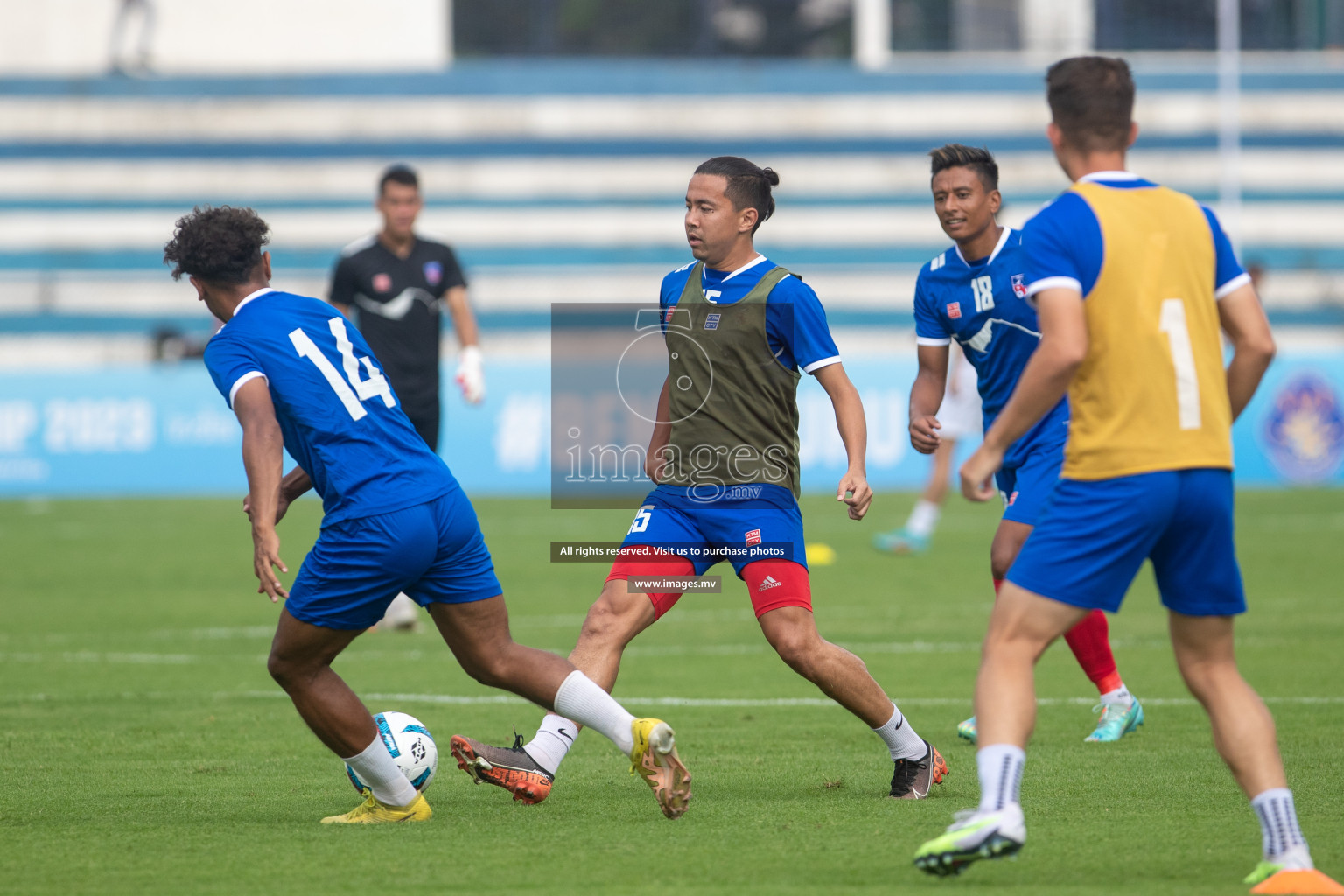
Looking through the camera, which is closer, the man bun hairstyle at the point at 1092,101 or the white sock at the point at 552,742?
the man bun hairstyle at the point at 1092,101

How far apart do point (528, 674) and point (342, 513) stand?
0.81 metres

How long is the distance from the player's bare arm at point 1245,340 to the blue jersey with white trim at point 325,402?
2390 millimetres

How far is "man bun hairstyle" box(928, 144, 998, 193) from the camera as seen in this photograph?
6184 millimetres

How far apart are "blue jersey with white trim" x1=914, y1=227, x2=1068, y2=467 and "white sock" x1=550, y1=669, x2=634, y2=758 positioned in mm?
1947

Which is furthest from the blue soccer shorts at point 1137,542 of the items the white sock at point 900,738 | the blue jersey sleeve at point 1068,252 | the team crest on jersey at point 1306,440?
the team crest on jersey at point 1306,440

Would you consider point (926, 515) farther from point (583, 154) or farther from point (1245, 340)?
point (583, 154)

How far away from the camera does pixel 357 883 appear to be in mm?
4379

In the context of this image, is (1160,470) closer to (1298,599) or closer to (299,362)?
(299,362)

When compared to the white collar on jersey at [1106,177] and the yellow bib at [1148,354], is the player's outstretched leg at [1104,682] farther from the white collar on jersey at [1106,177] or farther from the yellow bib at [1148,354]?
the white collar on jersey at [1106,177]

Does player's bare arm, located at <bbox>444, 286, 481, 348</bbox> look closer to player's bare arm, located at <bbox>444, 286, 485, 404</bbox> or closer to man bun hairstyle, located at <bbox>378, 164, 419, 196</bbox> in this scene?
player's bare arm, located at <bbox>444, 286, 485, 404</bbox>

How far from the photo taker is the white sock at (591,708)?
17.2ft

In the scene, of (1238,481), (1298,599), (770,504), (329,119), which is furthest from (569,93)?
(770,504)

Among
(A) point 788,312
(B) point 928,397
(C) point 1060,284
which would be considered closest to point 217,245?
(A) point 788,312

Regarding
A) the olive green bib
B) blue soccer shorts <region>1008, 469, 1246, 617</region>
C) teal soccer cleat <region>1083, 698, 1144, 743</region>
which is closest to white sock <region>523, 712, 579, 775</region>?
the olive green bib
